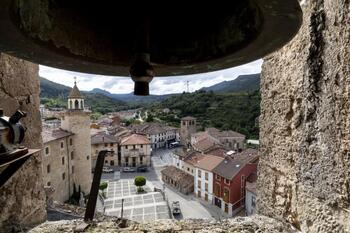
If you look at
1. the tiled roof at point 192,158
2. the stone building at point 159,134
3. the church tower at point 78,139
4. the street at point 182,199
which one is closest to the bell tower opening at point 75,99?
the church tower at point 78,139

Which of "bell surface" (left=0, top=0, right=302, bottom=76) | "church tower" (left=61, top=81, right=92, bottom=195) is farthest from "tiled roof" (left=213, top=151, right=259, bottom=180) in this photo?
"bell surface" (left=0, top=0, right=302, bottom=76)

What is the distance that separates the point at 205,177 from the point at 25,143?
64.9 feet

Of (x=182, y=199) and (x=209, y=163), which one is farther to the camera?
(x=209, y=163)

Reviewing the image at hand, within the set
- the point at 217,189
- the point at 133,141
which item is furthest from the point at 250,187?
the point at 133,141

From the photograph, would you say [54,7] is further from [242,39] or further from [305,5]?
[305,5]

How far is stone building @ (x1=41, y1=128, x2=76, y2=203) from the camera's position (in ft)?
57.0

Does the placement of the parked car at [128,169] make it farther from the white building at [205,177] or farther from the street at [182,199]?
the white building at [205,177]

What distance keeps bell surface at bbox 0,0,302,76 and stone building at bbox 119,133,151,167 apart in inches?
1196

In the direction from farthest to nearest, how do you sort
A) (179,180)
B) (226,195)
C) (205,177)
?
(179,180), (205,177), (226,195)

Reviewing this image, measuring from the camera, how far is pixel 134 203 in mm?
18797

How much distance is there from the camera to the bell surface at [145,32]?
88cm

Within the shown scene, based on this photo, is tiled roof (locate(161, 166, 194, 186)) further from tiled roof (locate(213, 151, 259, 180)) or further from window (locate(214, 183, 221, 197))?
tiled roof (locate(213, 151, 259, 180))

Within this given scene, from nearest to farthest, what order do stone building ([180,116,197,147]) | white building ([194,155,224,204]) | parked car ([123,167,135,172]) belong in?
1. white building ([194,155,224,204])
2. parked car ([123,167,135,172])
3. stone building ([180,116,197,147])

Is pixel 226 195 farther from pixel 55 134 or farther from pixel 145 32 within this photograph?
pixel 145 32
